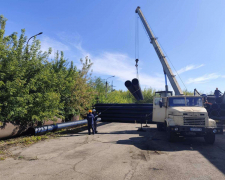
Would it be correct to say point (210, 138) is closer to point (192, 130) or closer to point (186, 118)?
point (192, 130)

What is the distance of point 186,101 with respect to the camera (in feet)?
30.0

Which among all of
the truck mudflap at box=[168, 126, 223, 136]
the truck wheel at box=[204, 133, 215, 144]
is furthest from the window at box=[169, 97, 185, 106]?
the truck wheel at box=[204, 133, 215, 144]

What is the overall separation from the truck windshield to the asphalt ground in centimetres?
226

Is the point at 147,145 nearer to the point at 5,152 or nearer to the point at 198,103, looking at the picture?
the point at 198,103

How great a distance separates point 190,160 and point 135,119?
33.9ft

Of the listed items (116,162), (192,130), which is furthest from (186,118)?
(116,162)

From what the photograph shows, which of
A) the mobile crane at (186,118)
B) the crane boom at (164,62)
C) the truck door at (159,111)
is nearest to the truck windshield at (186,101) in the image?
the mobile crane at (186,118)

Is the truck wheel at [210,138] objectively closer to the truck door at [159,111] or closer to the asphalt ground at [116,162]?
the asphalt ground at [116,162]

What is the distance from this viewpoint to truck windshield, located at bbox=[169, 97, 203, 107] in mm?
9047

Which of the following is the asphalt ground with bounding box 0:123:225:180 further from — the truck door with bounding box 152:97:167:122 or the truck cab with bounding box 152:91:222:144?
the truck door with bounding box 152:97:167:122

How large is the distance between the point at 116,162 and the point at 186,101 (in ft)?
18.3

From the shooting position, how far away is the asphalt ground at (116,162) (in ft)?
14.7

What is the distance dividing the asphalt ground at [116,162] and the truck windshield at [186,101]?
2260mm

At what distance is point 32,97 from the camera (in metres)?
8.95
